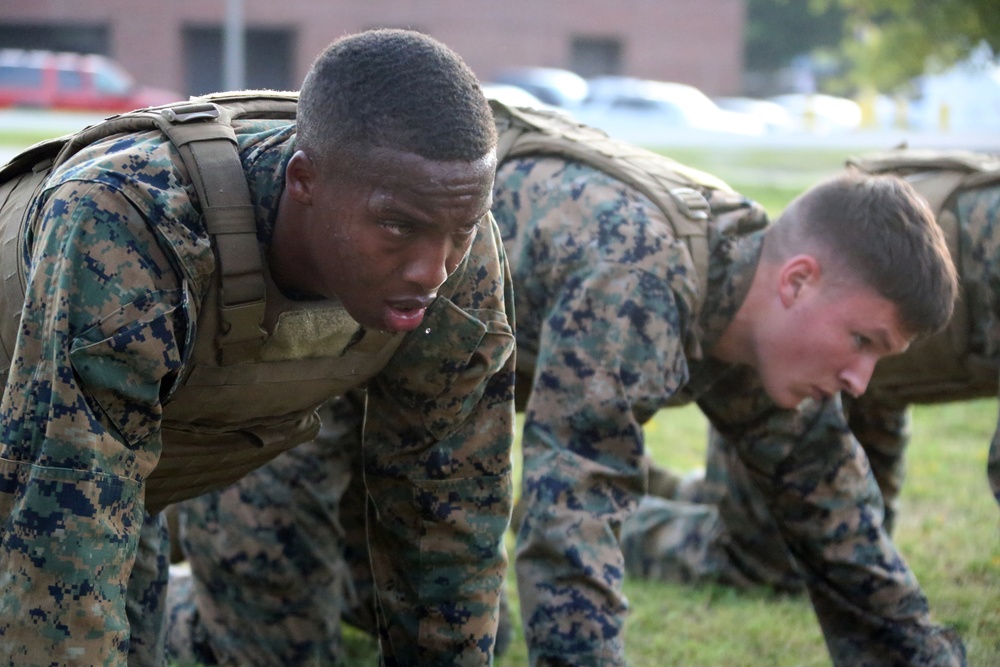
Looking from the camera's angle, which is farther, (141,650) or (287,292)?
(141,650)

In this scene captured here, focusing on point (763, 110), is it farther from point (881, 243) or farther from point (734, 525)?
point (881, 243)

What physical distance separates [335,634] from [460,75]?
2340mm

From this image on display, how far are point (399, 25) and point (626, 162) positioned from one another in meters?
29.0

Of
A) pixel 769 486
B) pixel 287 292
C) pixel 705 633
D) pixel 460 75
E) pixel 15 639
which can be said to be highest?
pixel 460 75

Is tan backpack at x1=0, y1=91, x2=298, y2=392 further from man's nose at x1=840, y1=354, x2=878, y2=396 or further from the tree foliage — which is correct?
the tree foliage

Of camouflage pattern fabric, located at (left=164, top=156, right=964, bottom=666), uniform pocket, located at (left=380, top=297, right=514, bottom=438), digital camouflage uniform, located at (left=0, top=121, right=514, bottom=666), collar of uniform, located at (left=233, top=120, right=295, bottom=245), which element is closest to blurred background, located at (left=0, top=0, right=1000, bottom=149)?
camouflage pattern fabric, located at (left=164, top=156, right=964, bottom=666)

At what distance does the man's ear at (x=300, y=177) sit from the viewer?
7.00 ft

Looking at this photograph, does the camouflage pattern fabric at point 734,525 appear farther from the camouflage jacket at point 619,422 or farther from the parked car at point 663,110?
the parked car at point 663,110

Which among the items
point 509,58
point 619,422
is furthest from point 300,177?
point 509,58

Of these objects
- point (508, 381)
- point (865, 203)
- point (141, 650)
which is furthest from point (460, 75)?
point (141, 650)

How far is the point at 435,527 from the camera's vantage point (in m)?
2.73

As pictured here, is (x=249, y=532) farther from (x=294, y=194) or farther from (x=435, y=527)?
(x=294, y=194)

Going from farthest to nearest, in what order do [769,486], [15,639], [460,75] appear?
[769,486] < [460,75] < [15,639]

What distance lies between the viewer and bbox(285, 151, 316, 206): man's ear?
7.00 feet
